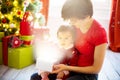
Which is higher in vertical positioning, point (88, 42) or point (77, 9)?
point (77, 9)

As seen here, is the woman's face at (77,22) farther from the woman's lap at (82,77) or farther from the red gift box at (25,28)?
the red gift box at (25,28)

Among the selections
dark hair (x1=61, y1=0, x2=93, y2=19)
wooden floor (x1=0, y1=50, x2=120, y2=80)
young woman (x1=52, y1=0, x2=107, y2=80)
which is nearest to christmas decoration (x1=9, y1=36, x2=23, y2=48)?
wooden floor (x1=0, y1=50, x2=120, y2=80)

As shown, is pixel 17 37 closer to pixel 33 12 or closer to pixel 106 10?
pixel 33 12

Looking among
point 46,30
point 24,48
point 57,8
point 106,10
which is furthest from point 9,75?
point 106,10

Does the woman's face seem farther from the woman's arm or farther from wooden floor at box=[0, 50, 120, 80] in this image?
wooden floor at box=[0, 50, 120, 80]

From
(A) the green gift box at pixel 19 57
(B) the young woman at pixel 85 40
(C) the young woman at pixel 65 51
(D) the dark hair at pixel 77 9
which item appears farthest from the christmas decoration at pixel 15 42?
(D) the dark hair at pixel 77 9

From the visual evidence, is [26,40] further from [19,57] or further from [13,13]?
[13,13]

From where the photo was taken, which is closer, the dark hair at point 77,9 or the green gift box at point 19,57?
the dark hair at point 77,9

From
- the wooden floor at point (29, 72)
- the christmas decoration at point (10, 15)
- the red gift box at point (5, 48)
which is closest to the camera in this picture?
the wooden floor at point (29, 72)

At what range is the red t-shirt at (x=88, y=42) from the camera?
1231 millimetres

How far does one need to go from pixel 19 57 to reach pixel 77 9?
135 centimetres

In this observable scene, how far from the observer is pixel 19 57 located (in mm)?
2365

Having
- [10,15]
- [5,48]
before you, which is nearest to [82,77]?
[5,48]

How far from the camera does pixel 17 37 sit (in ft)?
8.12
